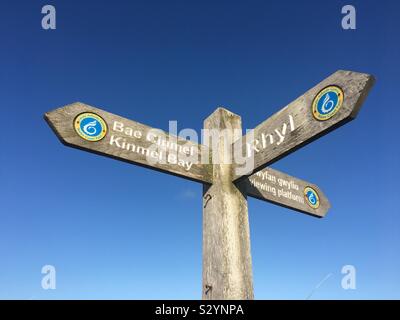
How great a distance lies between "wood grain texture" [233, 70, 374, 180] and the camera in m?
2.31

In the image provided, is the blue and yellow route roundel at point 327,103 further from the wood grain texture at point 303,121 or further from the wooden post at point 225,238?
the wooden post at point 225,238

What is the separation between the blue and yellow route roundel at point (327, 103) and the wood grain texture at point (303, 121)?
1.2 inches

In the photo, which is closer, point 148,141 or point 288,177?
point 148,141

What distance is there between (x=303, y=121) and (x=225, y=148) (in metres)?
0.88

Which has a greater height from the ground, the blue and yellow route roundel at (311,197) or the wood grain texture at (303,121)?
the wood grain texture at (303,121)

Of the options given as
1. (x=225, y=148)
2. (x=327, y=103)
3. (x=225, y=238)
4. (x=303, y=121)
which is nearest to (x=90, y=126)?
(x=225, y=148)

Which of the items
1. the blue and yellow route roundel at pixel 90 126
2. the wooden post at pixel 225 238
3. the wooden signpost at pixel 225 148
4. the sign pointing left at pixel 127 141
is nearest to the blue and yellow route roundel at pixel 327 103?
the wooden signpost at pixel 225 148

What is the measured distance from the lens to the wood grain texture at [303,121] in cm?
231

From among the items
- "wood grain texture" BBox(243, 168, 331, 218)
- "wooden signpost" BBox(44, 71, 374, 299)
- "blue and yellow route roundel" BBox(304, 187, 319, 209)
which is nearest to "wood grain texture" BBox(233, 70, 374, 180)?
"wooden signpost" BBox(44, 71, 374, 299)
